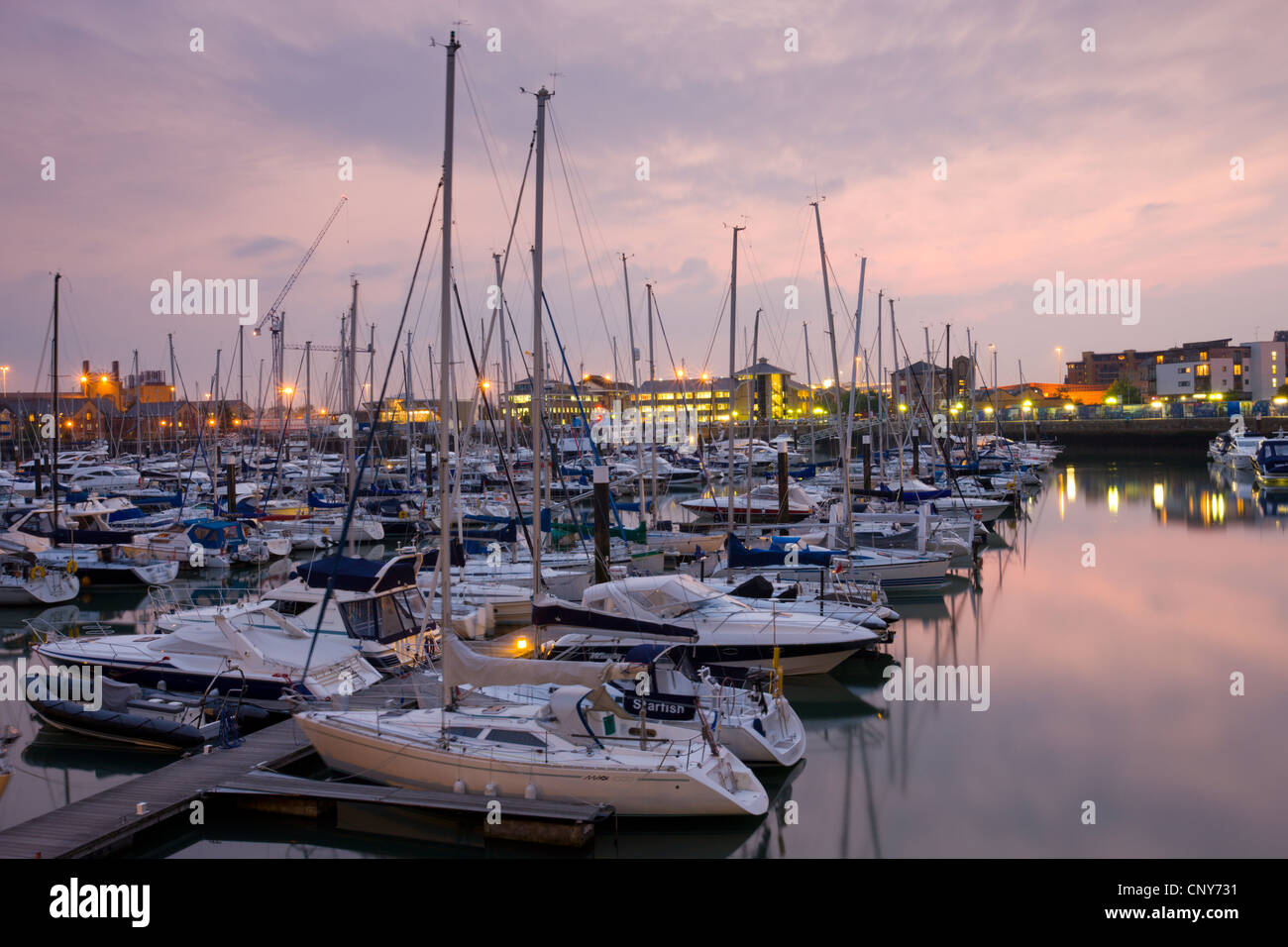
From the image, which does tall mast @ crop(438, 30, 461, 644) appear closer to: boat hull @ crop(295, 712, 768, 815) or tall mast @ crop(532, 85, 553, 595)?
boat hull @ crop(295, 712, 768, 815)

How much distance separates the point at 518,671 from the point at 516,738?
0.90m

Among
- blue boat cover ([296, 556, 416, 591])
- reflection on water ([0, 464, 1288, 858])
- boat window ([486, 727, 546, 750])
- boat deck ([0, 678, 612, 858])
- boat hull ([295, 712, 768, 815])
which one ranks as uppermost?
blue boat cover ([296, 556, 416, 591])

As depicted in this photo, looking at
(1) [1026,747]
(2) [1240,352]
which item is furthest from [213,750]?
(2) [1240,352]

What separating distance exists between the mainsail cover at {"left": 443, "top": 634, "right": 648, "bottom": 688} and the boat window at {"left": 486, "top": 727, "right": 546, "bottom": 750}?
671mm

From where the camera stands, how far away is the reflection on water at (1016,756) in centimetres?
1177

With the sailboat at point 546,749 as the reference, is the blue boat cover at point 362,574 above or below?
above

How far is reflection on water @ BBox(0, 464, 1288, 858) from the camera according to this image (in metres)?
11.8

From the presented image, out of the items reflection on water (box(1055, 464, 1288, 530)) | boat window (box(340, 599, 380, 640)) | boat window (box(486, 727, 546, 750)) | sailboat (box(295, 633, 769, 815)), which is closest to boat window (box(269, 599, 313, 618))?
boat window (box(340, 599, 380, 640))

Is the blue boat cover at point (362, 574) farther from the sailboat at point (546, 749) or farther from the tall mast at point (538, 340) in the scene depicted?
the sailboat at point (546, 749)

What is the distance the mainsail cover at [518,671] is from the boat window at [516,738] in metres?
0.67

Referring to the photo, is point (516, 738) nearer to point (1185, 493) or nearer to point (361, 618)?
point (361, 618)

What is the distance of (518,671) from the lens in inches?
492

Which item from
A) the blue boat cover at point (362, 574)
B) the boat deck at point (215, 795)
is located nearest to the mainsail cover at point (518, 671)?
the boat deck at point (215, 795)
